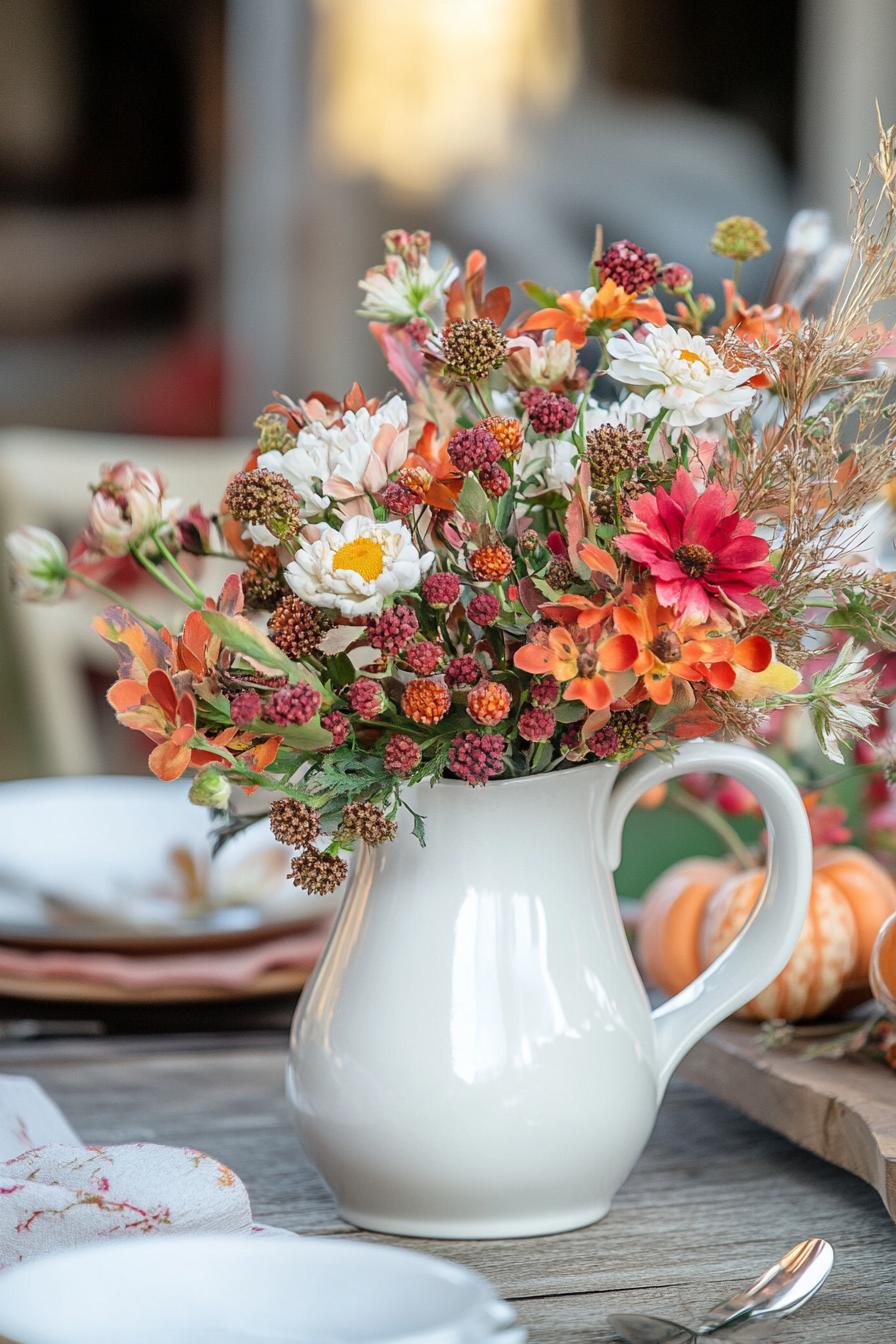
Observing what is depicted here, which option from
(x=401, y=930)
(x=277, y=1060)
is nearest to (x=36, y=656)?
(x=277, y=1060)

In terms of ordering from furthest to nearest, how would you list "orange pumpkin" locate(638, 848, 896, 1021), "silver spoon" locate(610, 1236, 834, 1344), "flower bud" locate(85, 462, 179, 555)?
"orange pumpkin" locate(638, 848, 896, 1021) → "flower bud" locate(85, 462, 179, 555) → "silver spoon" locate(610, 1236, 834, 1344)

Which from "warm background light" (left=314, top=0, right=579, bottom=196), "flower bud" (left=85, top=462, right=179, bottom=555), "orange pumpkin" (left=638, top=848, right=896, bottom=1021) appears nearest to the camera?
"flower bud" (left=85, top=462, right=179, bottom=555)

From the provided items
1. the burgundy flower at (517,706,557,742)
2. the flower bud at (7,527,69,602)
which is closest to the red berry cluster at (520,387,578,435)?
the burgundy flower at (517,706,557,742)

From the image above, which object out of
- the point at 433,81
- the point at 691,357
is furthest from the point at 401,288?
the point at 433,81

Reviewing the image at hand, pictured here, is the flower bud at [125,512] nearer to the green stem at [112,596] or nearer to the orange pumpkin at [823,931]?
the green stem at [112,596]

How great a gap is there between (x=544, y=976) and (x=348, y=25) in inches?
123

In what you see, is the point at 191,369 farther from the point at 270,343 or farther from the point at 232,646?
the point at 232,646

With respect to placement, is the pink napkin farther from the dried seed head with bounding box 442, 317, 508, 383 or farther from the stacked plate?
the dried seed head with bounding box 442, 317, 508, 383

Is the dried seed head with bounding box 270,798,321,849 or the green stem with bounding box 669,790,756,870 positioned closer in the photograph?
the dried seed head with bounding box 270,798,321,849

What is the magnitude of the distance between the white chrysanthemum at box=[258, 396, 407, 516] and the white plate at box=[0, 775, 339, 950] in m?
0.43

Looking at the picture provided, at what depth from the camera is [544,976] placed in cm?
59

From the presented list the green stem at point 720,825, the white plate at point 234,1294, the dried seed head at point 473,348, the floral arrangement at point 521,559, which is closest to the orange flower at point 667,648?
the floral arrangement at point 521,559

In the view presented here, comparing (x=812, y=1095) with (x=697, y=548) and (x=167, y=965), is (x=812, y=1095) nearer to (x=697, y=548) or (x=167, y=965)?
(x=697, y=548)

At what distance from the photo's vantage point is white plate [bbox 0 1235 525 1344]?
0.38 meters
